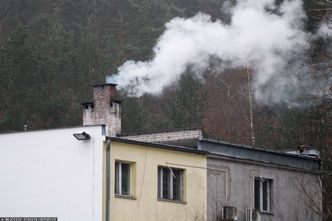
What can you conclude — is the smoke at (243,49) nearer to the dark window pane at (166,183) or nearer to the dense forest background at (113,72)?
the dense forest background at (113,72)

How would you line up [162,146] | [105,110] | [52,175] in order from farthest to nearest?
[105,110] < [162,146] < [52,175]

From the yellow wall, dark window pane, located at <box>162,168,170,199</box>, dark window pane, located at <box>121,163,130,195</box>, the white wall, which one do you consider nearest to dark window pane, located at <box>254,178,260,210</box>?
the yellow wall

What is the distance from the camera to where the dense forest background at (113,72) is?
2103 inches

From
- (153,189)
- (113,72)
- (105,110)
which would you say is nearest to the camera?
(153,189)

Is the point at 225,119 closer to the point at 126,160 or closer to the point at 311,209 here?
the point at 311,209

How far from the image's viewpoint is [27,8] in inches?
2795

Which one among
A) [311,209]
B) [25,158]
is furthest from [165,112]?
[25,158]

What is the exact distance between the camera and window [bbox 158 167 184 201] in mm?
30609

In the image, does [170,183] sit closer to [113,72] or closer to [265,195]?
[265,195]

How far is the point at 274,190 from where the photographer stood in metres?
34.3

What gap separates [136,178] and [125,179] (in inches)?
14.0

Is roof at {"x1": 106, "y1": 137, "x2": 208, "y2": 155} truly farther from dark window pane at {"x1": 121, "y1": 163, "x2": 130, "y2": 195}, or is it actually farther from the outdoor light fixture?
dark window pane at {"x1": 121, "y1": 163, "x2": 130, "y2": 195}

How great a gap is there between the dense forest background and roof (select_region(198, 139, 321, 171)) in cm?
109

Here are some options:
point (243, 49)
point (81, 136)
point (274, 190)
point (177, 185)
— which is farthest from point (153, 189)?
point (243, 49)
